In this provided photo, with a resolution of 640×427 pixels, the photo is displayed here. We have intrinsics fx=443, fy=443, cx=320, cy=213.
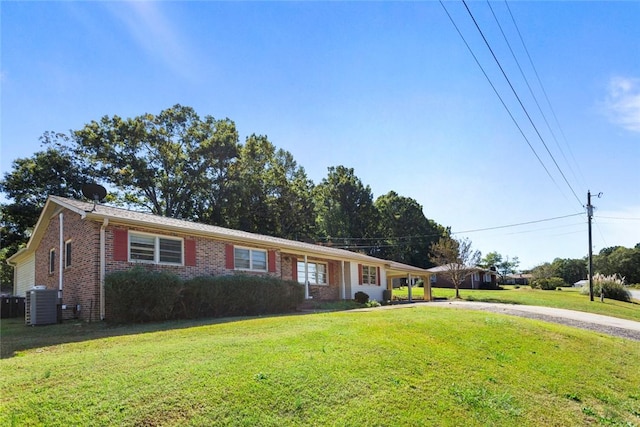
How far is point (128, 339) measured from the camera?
862 cm

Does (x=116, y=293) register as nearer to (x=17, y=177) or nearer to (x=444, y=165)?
(x=444, y=165)

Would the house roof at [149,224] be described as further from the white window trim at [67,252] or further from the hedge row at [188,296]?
the hedge row at [188,296]

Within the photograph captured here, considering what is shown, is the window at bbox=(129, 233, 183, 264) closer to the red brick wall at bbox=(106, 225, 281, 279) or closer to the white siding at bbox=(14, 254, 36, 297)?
the red brick wall at bbox=(106, 225, 281, 279)

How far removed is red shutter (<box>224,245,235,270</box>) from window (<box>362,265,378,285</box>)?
36.4 feet

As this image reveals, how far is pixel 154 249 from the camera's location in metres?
14.6

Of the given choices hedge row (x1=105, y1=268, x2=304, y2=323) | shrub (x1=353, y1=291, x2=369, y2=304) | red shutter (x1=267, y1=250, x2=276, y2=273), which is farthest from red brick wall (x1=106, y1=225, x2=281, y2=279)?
shrub (x1=353, y1=291, x2=369, y2=304)

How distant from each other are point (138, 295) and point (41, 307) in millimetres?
3751

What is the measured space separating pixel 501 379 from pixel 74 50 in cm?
1147

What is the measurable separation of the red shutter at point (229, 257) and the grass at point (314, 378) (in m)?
6.82

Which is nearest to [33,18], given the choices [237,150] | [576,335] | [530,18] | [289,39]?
[289,39]

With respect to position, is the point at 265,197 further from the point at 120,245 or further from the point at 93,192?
the point at 120,245

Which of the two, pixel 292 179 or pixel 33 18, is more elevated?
pixel 292 179

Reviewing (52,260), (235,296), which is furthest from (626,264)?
(52,260)

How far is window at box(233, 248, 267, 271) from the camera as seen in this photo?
17.7 meters
